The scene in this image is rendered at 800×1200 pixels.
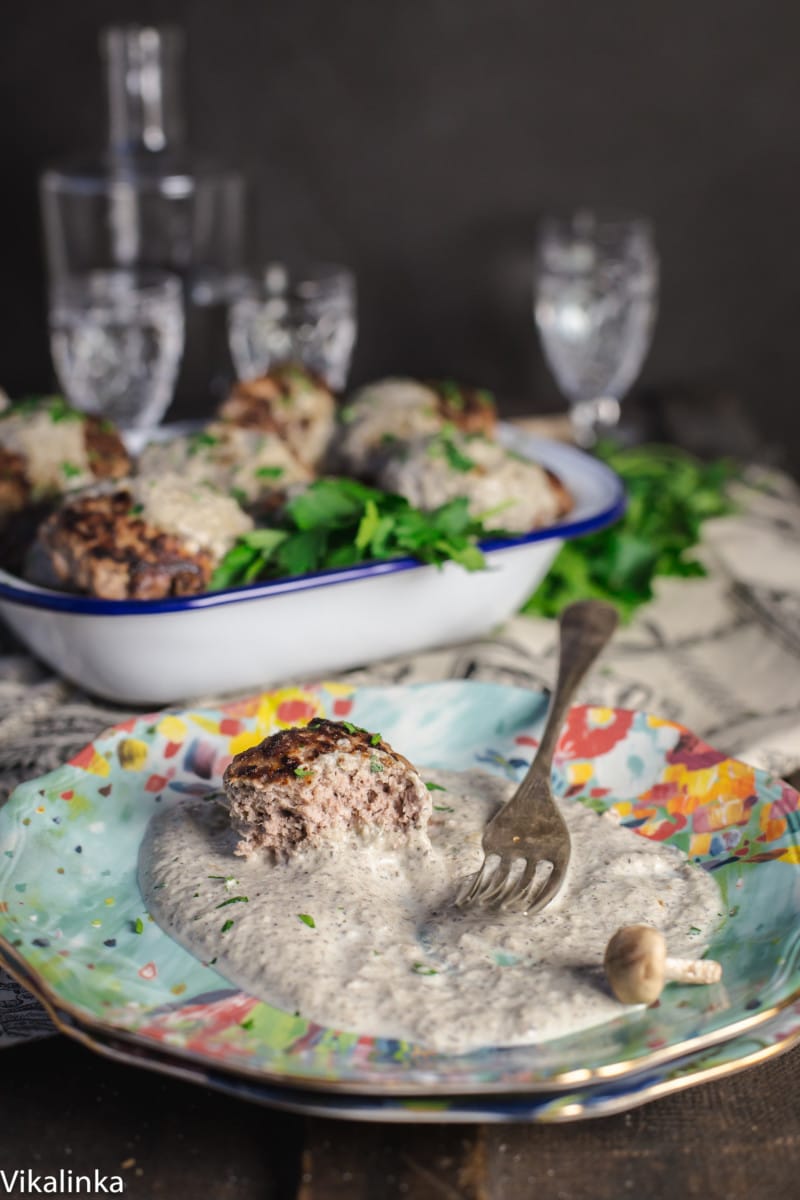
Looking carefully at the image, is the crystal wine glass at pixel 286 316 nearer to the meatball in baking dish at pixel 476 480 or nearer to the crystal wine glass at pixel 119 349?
the crystal wine glass at pixel 119 349

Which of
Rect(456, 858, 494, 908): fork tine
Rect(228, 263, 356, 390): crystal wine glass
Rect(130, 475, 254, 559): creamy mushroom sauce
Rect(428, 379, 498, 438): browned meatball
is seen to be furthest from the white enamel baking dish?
Rect(228, 263, 356, 390): crystal wine glass

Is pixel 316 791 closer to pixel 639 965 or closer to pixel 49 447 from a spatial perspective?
pixel 639 965

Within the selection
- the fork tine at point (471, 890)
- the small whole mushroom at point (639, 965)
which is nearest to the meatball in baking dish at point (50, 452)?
the fork tine at point (471, 890)

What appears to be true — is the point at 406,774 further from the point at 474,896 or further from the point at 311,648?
the point at 311,648

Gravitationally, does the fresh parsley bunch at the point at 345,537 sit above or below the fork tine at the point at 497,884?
above

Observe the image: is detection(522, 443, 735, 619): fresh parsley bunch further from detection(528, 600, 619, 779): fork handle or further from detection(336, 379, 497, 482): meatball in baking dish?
detection(528, 600, 619, 779): fork handle

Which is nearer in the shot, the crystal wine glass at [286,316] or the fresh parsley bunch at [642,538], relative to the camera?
the fresh parsley bunch at [642,538]

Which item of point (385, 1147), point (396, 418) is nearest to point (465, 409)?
point (396, 418)
